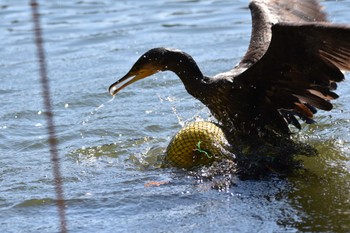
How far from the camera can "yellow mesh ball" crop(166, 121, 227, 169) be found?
610cm

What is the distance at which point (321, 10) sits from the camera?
7648mm

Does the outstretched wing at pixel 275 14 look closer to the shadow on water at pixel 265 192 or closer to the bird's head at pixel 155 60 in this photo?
the bird's head at pixel 155 60

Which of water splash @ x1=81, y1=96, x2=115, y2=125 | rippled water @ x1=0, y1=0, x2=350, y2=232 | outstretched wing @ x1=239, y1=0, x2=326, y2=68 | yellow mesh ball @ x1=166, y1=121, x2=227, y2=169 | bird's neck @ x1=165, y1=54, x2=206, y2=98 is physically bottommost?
water splash @ x1=81, y1=96, x2=115, y2=125

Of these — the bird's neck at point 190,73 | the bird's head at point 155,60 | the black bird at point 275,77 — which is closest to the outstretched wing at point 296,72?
the black bird at point 275,77

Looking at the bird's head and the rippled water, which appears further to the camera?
the bird's head

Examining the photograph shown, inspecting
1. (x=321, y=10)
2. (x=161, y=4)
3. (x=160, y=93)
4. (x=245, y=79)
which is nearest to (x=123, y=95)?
(x=160, y=93)

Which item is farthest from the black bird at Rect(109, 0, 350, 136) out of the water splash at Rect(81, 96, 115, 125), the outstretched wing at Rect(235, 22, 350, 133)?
the water splash at Rect(81, 96, 115, 125)

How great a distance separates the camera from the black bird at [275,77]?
552 centimetres

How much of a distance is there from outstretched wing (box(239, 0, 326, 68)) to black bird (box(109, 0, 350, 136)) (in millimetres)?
28

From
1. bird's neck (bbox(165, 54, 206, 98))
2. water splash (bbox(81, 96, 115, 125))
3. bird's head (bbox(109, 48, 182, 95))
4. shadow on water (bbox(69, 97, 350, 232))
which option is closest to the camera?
shadow on water (bbox(69, 97, 350, 232))

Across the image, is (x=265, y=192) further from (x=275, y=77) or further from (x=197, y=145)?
(x=275, y=77)

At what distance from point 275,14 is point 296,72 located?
180cm

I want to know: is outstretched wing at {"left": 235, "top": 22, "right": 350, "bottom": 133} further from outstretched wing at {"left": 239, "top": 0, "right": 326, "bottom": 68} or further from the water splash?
the water splash

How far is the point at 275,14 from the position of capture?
7543 millimetres
